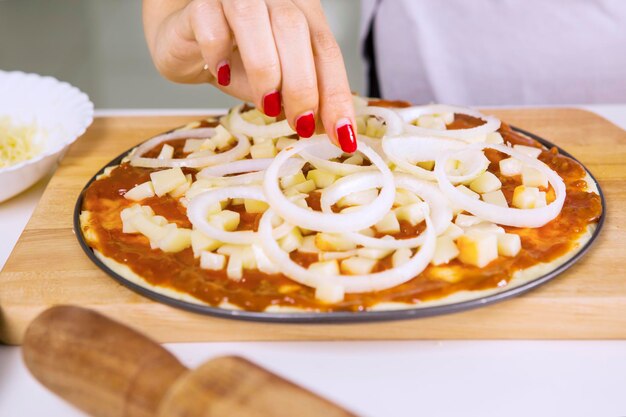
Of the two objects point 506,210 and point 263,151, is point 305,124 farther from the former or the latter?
point 506,210

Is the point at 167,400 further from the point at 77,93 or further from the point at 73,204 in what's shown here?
the point at 77,93

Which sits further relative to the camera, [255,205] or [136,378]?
[255,205]

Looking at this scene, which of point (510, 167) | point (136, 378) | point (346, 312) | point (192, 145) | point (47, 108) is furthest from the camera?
point (47, 108)

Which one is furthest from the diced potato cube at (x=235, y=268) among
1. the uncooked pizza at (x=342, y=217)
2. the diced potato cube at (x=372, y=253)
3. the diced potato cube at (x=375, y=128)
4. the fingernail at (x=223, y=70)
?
the diced potato cube at (x=375, y=128)

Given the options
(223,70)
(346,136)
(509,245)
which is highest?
(223,70)

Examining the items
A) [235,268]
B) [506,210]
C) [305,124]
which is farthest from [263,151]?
[506,210]

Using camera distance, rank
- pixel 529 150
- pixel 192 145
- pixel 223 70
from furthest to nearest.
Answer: pixel 192 145 < pixel 529 150 < pixel 223 70
